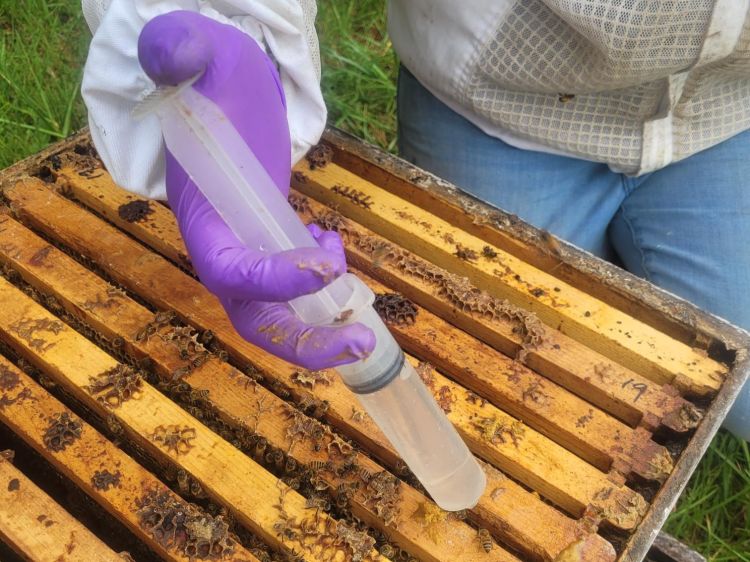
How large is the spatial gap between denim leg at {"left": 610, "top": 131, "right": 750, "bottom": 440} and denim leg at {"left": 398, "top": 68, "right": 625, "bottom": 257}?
0.14 m

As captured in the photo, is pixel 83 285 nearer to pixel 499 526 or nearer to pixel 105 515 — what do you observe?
pixel 105 515

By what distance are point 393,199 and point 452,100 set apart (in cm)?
40

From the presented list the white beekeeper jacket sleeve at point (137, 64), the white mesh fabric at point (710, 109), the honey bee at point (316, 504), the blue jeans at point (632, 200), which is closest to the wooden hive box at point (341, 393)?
the honey bee at point (316, 504)

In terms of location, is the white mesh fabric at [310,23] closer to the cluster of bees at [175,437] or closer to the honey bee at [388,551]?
the cluster of bees at [175,437]

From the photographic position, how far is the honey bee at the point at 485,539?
1257mm

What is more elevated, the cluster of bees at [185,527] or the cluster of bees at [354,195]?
the cluster of bees at [354,195]

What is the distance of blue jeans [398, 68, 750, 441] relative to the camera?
184 centimetres

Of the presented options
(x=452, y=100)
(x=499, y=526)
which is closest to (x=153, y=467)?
(x=499, y=526)

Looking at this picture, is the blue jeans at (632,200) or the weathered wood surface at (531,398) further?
the blue jeans at (632,200)

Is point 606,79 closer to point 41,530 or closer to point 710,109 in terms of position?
point 710,109

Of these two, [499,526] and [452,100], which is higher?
[452,100]

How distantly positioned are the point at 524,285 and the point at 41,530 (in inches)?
39.2

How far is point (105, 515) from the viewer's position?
57.9 inches

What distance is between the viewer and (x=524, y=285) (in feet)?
5.14
